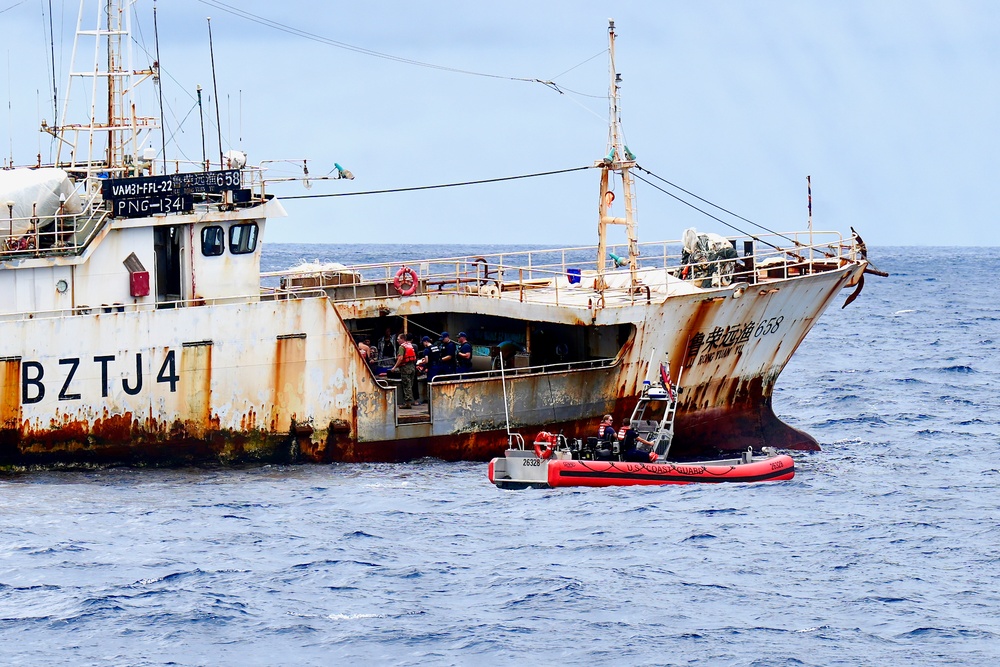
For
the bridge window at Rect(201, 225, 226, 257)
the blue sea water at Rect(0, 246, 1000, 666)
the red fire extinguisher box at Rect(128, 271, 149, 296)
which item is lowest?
the blue sea water at Rect(0, 246, 1000, 666)

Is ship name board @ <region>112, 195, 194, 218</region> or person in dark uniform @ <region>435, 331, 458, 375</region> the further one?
person in dark uniform @ <region>435, 331, 458, 375</region>

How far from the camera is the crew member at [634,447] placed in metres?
31.0

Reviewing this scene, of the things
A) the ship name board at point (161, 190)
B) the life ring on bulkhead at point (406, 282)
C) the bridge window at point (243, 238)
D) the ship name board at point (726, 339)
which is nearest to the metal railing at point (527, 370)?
the ship name board at point (726, 339)

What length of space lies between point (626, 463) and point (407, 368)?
5.42m

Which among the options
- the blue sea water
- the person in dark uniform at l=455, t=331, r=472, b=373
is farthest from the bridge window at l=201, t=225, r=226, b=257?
the person in dark uniform at l=455, t=331, r=472, b=373

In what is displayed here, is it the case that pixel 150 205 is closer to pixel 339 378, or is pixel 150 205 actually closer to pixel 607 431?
pixel 339 378

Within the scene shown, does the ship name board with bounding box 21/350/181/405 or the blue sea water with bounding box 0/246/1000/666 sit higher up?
the ship name board with bounding box 21/350/181/405

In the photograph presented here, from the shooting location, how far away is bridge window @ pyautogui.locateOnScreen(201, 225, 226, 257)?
105 ft

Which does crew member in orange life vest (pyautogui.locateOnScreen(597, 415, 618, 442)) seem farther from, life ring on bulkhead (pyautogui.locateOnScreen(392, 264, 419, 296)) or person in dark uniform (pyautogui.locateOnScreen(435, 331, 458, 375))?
life ring on bulkhead (pyautogui.locateOnScreen(392, 264, 419, 296))

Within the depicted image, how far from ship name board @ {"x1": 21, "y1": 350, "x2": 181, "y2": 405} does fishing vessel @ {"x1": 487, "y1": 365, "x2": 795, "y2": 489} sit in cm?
699

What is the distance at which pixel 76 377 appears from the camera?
29.9 m

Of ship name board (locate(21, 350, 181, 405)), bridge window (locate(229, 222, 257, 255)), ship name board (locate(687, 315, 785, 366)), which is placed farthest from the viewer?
ship name board (locate(687, 315, 785, 366))

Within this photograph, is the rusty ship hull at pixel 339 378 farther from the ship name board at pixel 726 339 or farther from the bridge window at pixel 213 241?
the bridge window at pixel 213 241

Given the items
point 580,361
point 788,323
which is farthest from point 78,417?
point 788,323
